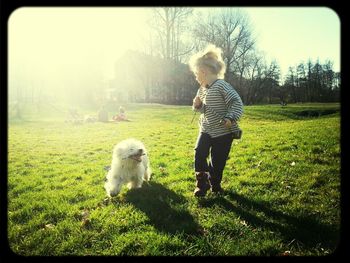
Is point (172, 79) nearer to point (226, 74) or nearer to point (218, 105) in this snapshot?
point (226, 74)

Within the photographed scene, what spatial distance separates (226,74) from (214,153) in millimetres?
31721

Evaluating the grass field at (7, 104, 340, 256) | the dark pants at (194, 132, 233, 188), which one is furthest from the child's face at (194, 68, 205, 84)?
the grass field at (7, 104, 340, 256)

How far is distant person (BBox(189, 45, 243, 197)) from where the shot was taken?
624cm

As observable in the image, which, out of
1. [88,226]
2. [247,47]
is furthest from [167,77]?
[88,226]

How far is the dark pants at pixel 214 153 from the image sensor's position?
6300mm

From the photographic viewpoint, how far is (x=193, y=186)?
23.4 feet

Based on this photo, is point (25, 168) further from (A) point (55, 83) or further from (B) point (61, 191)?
(A) point (55, 83)

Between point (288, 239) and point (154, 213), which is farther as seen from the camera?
point (154, 213)

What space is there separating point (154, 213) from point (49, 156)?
8.10m

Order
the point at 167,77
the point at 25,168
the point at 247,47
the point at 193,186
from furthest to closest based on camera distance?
the point at 167,77, the point at 247,47, the point at 25,168, the point at 193,186

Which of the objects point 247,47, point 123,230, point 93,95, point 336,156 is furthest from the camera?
point 93,95

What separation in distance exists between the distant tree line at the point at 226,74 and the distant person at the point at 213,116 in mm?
14289

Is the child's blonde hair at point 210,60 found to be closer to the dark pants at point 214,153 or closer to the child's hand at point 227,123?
the child's hand at point 227,123

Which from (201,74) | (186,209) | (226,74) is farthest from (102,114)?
(186,209)
